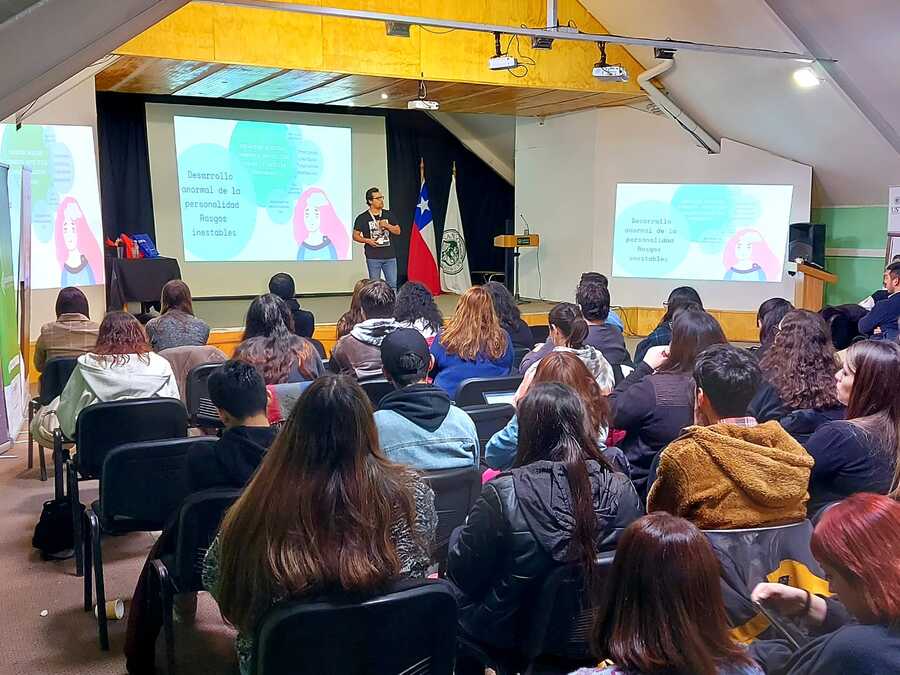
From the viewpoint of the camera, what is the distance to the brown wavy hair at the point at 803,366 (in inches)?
113

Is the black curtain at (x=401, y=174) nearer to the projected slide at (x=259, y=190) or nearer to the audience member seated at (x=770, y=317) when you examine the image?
the projected slide at (x=259, y=190)

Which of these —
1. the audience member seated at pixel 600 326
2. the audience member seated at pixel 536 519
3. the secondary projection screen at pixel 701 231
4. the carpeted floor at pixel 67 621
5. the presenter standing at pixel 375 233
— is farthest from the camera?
the secondary projection screen at pixel 701 231

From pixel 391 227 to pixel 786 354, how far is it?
577 centimetres

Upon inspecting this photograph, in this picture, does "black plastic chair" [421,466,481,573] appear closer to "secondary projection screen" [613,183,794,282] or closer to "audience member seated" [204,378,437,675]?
"audience member seated" [204,378,437,675]

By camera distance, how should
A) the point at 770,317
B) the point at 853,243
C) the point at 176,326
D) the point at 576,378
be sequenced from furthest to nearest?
the point at 853,243 → the point at 176,326 → the point at 770,317 → the point at 576,378

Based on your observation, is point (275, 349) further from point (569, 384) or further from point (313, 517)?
point (313, 517)

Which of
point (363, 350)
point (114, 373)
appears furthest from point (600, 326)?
point (114, 373)

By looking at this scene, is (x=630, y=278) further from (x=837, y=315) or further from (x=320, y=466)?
(x=320, y=466)

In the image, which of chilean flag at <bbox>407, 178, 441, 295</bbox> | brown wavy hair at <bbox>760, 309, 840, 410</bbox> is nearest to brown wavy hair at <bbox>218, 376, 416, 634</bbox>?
brown wavy hair at <bbox>760, 309, 840, 410</bbox>

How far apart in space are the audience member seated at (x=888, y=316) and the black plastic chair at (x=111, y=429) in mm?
4515

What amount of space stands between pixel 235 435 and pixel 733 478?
126 centimetres

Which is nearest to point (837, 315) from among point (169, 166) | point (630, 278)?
point (630, 278)

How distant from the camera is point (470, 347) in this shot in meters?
3.91

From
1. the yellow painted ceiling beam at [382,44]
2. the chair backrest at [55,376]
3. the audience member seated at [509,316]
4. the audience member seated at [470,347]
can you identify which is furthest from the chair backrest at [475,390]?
the yellow painted ceiling beam at [382,44]
